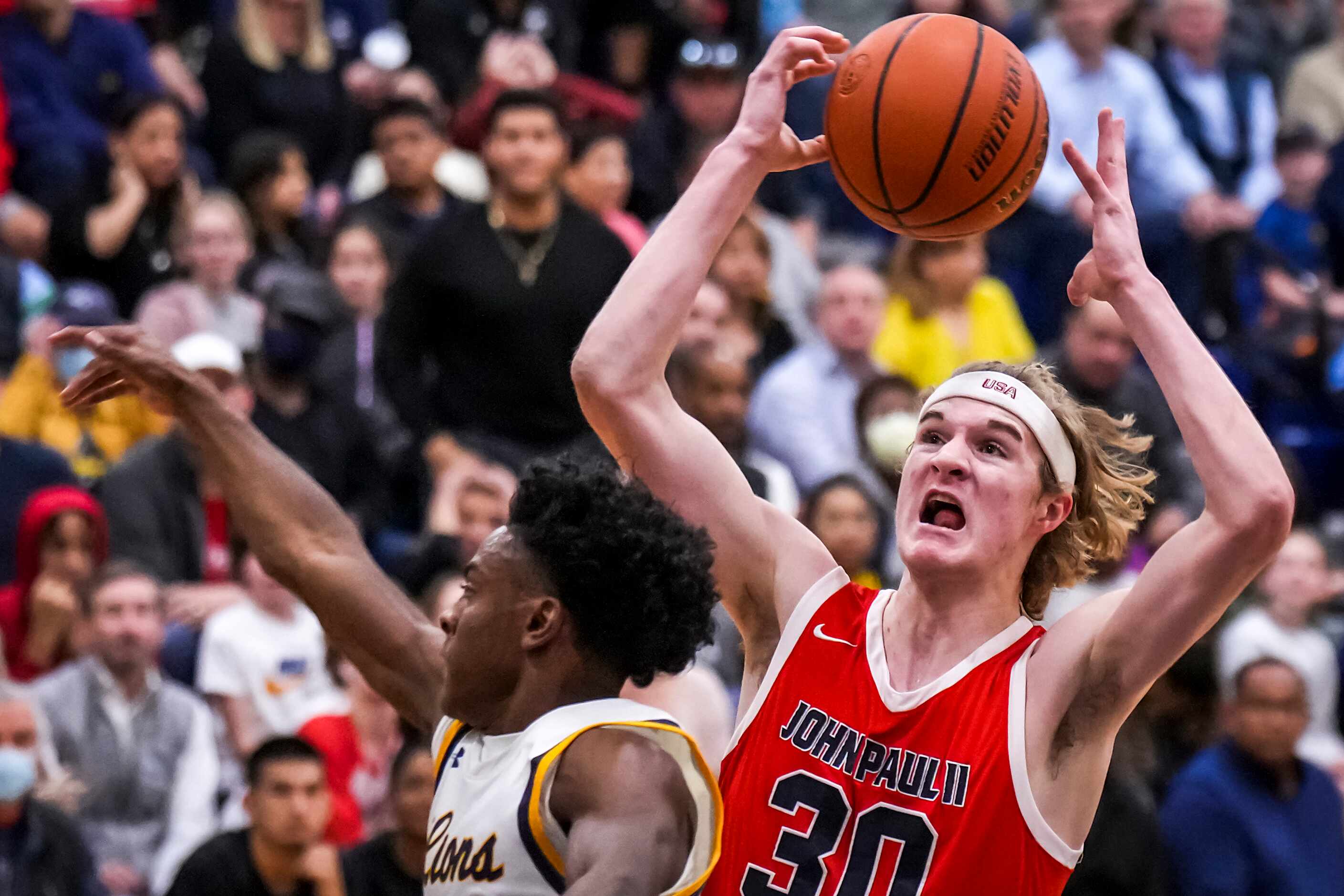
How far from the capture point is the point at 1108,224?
11.0 feet

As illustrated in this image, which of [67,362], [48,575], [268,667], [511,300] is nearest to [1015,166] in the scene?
[511,300]

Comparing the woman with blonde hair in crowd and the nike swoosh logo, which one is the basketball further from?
the woman with blonde hair in crowd

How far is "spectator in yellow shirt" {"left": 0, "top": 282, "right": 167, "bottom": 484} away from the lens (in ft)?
26.2

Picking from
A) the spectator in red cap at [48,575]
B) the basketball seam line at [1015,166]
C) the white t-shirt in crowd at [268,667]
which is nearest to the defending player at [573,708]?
the basketball seam line at [1015,166]

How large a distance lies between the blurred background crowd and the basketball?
172 centimetres

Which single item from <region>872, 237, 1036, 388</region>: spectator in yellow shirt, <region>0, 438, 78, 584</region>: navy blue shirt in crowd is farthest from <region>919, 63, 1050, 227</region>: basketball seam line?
<region>872, 237, 1036, 388</region>: spectator in yellow shirt

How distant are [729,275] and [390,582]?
208 inches

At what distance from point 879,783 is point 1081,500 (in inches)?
26.8

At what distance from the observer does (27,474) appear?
7.35 m

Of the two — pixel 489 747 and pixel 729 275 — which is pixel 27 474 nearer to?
pixel 729 275

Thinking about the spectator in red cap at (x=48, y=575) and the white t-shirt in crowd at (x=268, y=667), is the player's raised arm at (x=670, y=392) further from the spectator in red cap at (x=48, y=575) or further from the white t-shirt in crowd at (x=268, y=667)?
the spectator in red cap at (x=48, y=575)

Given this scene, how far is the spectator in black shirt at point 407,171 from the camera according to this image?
9359 mm

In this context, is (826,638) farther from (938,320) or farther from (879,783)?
(938,320)

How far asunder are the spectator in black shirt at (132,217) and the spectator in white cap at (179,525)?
1641mm
